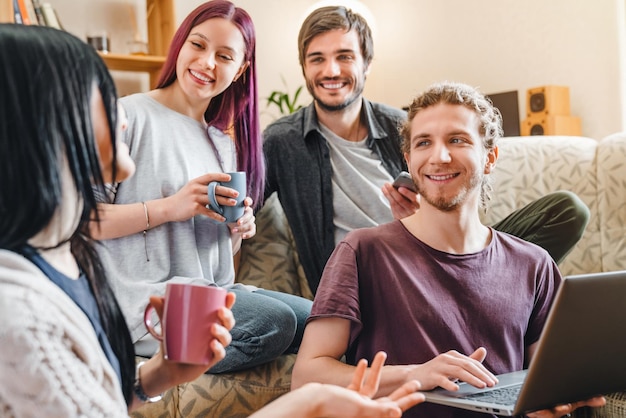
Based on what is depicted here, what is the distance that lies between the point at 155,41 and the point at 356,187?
6.57 ft

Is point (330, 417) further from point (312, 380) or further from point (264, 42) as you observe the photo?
point (264, 42)

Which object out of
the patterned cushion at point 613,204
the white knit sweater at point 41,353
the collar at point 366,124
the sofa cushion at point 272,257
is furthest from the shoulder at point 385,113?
the white knit sweater at point 41,353

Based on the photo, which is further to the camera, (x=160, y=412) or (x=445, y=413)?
(x=160, y=412)

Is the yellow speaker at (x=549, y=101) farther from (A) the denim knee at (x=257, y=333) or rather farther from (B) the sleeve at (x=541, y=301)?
(A) the denim knee at (x=257, y=333)

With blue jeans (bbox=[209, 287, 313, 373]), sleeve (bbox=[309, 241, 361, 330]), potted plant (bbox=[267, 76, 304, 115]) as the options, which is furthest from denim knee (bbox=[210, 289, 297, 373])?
potted plant (bbox=[267, 76, 304, 115])

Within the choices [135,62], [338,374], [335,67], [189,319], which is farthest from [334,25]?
[189,319]

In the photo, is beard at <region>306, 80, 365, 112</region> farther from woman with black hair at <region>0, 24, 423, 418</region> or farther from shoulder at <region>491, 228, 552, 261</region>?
woman with black hair at <region>0, 24, 423, 418</region>

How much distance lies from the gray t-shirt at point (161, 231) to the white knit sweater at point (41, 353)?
36.6 inches

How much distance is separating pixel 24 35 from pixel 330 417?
0.54m

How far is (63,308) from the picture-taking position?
76 cm

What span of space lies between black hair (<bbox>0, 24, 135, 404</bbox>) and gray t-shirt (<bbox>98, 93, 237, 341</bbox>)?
95 cm

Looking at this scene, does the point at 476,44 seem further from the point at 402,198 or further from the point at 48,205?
the point at 48,205

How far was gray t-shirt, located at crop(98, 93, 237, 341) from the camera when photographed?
1733 mm

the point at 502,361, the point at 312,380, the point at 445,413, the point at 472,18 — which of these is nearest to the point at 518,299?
the point at 502,361
